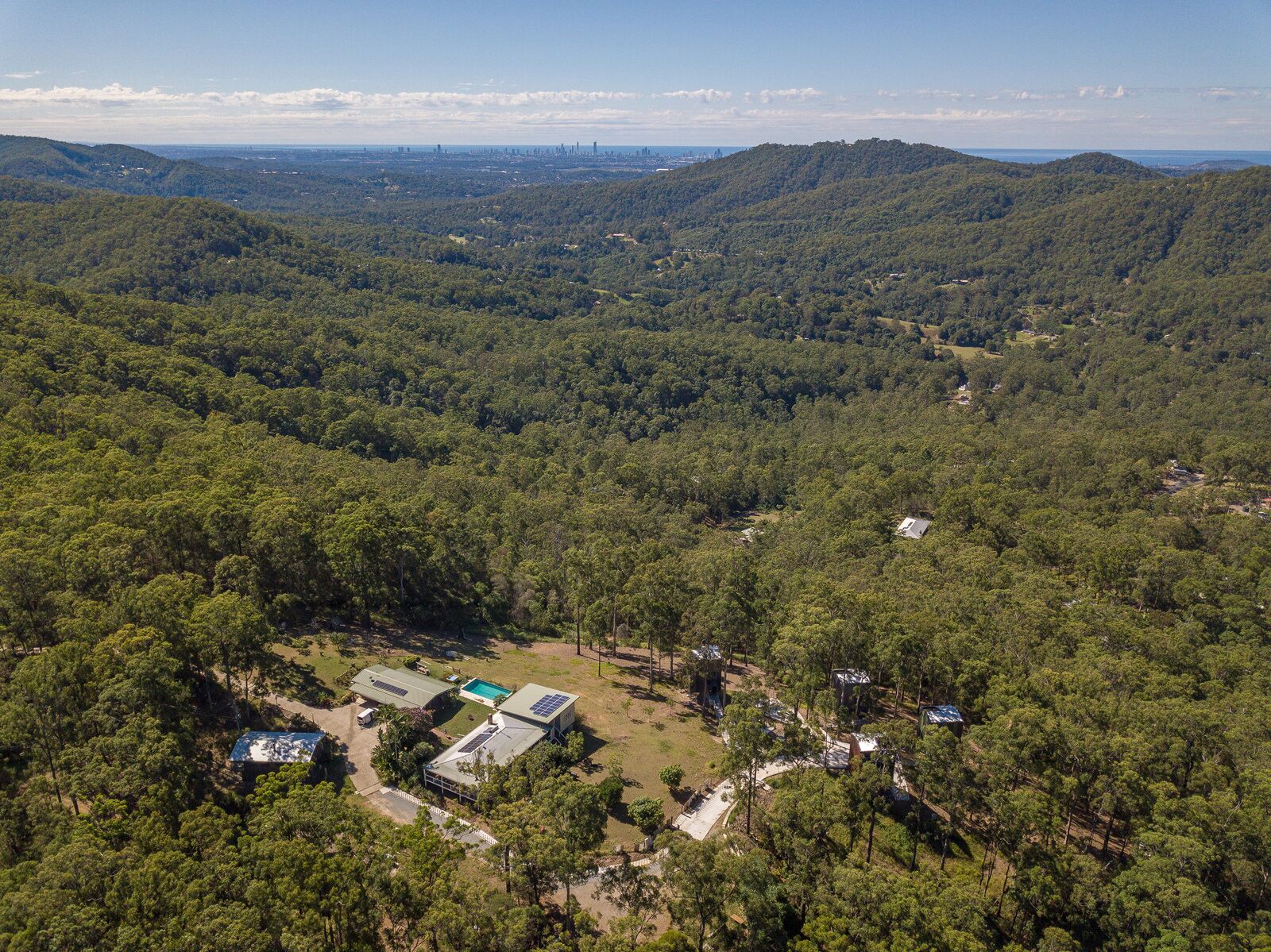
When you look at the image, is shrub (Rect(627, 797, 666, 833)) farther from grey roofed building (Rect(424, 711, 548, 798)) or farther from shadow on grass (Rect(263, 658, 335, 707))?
shadow on grass (Rect(263, 658, 335, 707))

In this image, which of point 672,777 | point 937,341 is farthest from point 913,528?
point 937,341

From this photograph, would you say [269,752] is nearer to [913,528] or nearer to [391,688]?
[391,688]

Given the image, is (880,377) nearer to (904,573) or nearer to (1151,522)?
(1151,522)

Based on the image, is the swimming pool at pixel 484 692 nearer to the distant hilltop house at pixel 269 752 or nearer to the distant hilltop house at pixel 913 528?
the distant hilltop house at pixel 269 752

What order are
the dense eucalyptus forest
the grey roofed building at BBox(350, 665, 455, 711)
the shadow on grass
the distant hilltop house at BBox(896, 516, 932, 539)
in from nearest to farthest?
the dense eucalyptus forest → the grey roofed building at BBox(350, 665, 455, 711) → the shadow on grass → the distant hilltop house at BBox(896, 516, 932, 539)

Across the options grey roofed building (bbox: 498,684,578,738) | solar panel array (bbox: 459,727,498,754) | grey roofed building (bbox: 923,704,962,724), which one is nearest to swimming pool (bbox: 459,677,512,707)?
grey roofed building (bbox: 498,684,578,738)

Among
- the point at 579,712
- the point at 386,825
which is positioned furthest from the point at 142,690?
the point at 579,712

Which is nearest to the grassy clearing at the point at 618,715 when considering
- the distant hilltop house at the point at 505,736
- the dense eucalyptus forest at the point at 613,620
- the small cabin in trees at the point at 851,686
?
the distant hilltop house at the point at 505,736
